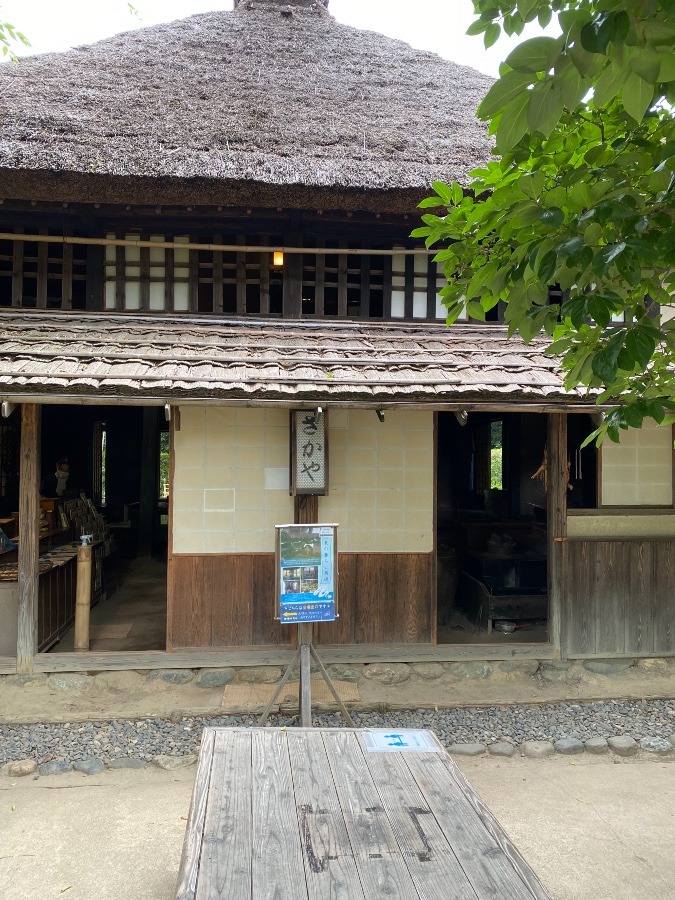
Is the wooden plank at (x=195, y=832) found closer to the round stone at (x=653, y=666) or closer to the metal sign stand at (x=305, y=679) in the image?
the metal sign stand at (x=305, y=679)

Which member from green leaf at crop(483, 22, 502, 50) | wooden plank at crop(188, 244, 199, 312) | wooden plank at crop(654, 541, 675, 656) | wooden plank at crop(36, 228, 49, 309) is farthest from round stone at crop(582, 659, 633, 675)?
wooden plank at crop(36, 228, 49, 309)

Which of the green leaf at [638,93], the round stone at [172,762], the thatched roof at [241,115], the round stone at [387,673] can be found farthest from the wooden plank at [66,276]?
the green leaf at [638,93]

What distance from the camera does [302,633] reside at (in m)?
4.39

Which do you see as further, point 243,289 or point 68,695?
point 243,289

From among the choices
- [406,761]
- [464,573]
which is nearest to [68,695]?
[406,761]

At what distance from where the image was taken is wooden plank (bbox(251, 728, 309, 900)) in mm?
1831

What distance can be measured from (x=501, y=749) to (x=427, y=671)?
1136 millimetres

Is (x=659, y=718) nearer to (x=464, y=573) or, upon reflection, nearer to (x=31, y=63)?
(x=464, y=573)

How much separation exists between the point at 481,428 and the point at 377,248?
15.7ft

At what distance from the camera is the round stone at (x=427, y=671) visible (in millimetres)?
5445

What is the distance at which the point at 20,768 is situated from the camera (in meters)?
4.04

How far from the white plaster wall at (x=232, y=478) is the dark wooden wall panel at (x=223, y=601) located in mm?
117

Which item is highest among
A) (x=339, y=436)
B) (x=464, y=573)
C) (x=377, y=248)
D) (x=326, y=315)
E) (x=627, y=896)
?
(x=377, y=248)

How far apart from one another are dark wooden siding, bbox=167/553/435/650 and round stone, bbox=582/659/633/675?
148 centimetres
